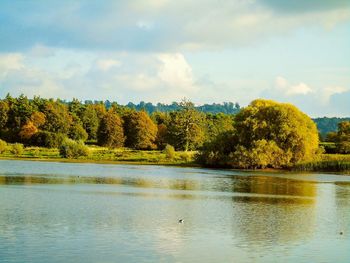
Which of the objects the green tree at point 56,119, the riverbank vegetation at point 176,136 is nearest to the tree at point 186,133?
the riverbank vegetation at point 176,136

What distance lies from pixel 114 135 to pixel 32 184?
7234 centimetres

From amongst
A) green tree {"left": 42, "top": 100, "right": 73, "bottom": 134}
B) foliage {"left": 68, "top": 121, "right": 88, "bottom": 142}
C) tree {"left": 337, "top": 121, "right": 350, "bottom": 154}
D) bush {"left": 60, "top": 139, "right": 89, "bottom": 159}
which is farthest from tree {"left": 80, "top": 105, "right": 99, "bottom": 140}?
tree {"left": 337, "top": 121, "right": 350, "bottom": 154}

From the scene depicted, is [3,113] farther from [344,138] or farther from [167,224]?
[167,224]

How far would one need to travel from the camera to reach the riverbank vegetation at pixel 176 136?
81562 millimetres

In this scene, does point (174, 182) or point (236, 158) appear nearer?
point (174, 182)

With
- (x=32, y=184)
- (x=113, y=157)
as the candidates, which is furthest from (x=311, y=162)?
(x=32, y=184)

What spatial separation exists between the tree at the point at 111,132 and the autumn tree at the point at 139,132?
2.37 metres

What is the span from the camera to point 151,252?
2142cm

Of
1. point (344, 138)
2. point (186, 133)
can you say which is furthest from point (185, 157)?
point (344, 138)

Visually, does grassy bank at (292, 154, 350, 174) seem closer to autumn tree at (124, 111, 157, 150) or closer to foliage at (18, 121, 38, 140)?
autumn tree at (124, 111, 157, 150)

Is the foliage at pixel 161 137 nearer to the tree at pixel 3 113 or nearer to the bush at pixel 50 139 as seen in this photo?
the bush at pixel 50 139

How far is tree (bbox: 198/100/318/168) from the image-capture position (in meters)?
80.4

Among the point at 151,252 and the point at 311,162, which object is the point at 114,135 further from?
the point at 151,252

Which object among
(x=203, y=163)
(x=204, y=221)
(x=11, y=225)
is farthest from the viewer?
(x=203, y=163)
